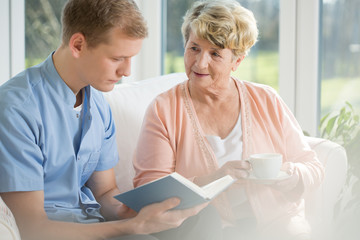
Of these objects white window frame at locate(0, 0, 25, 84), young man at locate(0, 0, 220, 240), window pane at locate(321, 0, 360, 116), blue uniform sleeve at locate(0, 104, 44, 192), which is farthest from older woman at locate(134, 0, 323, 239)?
white window frame at locate(0, 0, 25, 84)

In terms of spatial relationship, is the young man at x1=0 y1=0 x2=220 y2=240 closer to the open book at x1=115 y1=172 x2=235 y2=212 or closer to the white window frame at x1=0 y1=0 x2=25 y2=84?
the open book at x1=115 y1=172 x2=235 y2=212

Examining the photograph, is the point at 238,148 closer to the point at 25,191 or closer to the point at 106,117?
the point at 106,117

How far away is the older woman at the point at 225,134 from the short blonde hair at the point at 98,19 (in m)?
0.38

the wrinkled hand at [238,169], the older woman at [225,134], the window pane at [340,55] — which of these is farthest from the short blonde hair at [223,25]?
the window pane at [340,55]

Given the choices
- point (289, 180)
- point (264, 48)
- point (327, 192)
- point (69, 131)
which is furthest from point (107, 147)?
point (264, 48)

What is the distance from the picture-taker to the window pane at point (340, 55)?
2.32m

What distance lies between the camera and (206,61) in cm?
165

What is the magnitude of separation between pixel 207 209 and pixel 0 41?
5.24ft

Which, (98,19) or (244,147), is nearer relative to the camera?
(98,19)

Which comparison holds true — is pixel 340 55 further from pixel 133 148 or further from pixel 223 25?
pixel 133 148

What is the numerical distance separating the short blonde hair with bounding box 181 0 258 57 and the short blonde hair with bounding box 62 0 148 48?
371 mm

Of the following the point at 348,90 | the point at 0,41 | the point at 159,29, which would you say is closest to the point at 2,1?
the point at 0,41

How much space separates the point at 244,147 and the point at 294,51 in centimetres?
103

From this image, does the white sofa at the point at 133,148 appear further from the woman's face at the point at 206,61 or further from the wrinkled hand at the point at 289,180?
the woman's face at the point at 206,61
